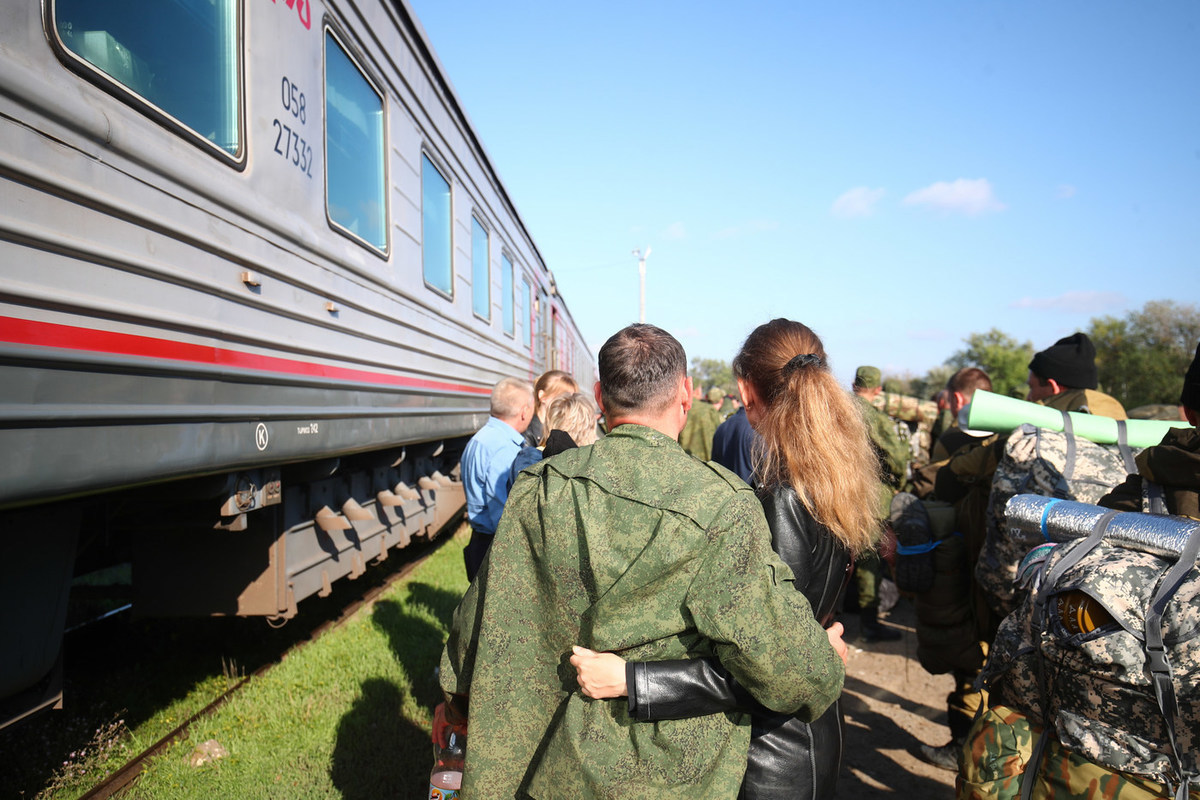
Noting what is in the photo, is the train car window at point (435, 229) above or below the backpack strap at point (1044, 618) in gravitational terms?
above

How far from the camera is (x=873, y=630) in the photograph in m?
5.73

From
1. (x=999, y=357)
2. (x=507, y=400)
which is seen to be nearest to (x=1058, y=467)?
(x=507, y=400)

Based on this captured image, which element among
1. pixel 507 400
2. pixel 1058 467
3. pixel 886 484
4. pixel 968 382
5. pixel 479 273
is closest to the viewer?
pixel 1058 467

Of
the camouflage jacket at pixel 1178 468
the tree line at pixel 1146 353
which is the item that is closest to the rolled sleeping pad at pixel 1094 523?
the camouflage jacket at pixel 1178 468

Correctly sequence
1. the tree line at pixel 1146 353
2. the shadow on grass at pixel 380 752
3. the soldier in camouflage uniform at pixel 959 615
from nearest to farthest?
the shadow on grass at pixel 380 752
the soldier in camouflage uniform at pixel 959 615
the tree line at pixel 1146 353

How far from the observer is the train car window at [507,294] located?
7792 millimetres

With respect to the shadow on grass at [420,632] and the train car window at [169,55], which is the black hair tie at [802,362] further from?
the shadow on grass at [420,632]

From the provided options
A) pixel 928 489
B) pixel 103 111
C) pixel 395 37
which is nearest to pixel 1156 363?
pixel 928 489

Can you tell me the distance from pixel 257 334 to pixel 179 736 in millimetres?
1825

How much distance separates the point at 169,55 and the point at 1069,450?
10.5 ft

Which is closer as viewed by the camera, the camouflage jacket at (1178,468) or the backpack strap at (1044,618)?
the backpack strap at (1044,618)

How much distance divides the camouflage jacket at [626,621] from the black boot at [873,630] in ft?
14.9

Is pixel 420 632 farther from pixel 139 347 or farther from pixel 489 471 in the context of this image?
pixel 139 347

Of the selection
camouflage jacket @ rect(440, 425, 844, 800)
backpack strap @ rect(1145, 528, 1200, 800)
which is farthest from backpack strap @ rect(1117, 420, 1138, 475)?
camouflage jacket @ rect(440, 425, 844, 800)
